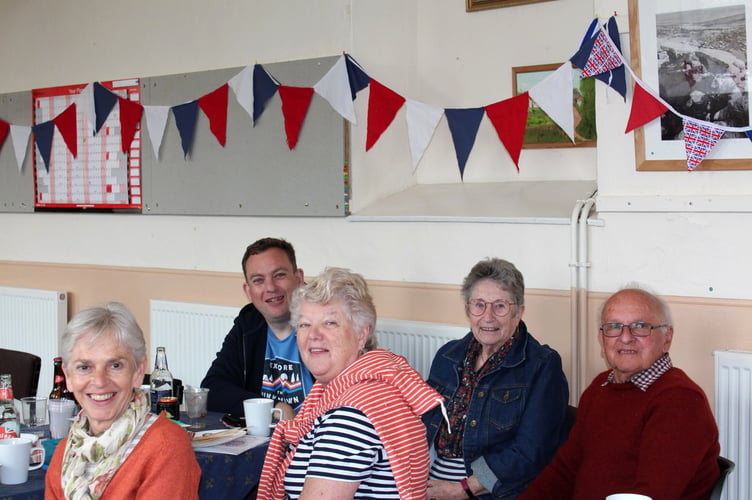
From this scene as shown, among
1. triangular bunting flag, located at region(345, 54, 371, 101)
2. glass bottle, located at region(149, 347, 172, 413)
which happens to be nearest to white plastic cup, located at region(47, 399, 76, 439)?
glass bottle, located at region(149, 347, 172, 413)

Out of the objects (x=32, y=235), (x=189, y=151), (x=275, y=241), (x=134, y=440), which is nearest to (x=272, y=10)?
(x=189, y=151)

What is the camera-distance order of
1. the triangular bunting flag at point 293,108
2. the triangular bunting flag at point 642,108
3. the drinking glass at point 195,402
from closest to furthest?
the drinking glass at point 195,402 → the triangular bunting flag at point 642,108 → the triangular bunting flag at point 293,108

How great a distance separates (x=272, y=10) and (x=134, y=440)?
2818 mm

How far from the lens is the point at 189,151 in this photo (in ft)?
15.1

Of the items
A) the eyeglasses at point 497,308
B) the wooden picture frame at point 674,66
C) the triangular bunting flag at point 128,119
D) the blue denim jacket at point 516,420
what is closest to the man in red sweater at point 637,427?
the blue denim jacket at point 516,420

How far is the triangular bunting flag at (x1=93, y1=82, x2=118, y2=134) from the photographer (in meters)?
4.88

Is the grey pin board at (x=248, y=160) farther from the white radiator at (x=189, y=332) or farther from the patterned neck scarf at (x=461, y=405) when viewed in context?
the patterned neck scarf at (x=461, y=405)

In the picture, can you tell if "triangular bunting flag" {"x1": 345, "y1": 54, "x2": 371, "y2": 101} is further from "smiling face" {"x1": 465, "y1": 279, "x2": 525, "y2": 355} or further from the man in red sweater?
the man in red sweater

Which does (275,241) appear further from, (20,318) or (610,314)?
(20,318)

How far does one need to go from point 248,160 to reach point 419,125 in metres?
0.96

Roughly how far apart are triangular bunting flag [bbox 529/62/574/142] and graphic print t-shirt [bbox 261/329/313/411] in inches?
51.9

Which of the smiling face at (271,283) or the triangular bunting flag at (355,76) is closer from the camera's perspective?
the smiling face at (271,283)

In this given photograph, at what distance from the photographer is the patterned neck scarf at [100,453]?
6.45 feet

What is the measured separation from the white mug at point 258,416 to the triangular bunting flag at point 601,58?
64.7 inches
